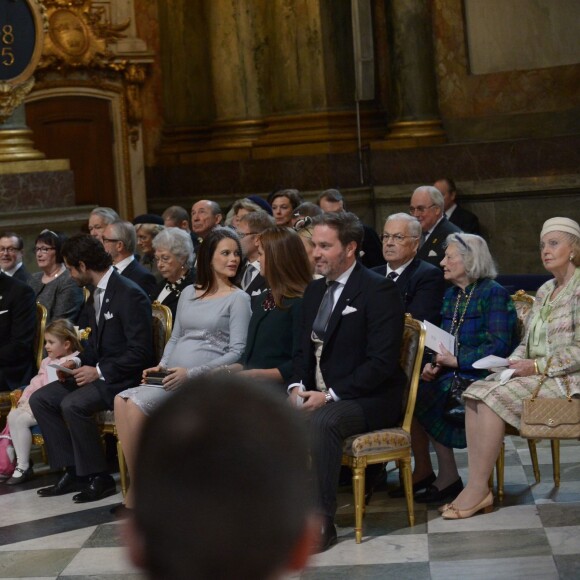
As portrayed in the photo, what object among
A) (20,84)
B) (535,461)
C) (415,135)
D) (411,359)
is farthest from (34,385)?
(415,135)

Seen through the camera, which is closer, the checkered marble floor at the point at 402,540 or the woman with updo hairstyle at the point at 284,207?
the checkered marble floor at the point at 402,540

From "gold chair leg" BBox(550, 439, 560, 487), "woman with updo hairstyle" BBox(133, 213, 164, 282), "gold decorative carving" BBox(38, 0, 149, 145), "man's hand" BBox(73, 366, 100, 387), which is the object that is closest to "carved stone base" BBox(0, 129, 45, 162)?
"woman with updo hairstyle" BBox(133, 213, 164, 282)

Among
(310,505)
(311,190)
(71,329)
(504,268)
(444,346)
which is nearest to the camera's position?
(310,505)

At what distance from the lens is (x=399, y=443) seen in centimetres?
528

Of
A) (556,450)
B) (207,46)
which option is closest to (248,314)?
(556,450)

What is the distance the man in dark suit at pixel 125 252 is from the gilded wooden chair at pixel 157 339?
54cm

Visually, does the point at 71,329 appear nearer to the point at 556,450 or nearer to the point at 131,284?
the point at 131,284

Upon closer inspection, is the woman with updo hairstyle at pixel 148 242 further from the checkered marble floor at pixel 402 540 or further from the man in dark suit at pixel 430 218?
the checkered marble floor at pixel 402 540

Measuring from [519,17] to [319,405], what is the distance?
24.6 feet

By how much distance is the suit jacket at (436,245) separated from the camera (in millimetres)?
7430

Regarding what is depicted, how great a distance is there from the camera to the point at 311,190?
12047 mm

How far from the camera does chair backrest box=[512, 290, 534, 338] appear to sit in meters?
5.72

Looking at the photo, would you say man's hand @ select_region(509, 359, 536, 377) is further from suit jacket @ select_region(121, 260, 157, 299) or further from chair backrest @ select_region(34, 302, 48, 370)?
chair backrest @ select_region(34, 302, 48, 370)

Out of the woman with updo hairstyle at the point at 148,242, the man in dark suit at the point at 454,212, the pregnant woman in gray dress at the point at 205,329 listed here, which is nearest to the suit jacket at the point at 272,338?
the pregnant woman in gray dress at the point at 205,329
